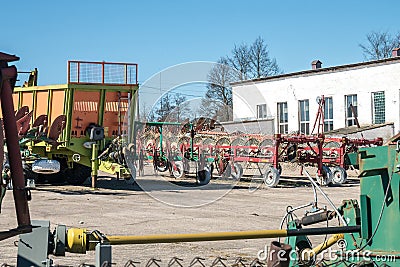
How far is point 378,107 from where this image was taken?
32281mm

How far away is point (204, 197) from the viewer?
14.3 m

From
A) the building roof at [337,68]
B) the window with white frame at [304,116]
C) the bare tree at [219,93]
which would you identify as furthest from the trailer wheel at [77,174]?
the window with white frame at [304,116]

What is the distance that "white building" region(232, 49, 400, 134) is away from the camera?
31.6m

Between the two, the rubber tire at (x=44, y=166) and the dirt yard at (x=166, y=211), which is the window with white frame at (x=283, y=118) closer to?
the dirt yard at (x=166, y=211)

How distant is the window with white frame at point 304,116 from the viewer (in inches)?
1380

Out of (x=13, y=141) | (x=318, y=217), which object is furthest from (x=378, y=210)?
(x=13, y=141)

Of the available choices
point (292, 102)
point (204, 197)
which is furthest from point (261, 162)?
point (292, 102)

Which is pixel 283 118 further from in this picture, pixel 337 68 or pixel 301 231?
pixel 301 231

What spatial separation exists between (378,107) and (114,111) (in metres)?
19.1

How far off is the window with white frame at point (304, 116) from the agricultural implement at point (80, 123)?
19699 mm

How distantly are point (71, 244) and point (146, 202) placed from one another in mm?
9747

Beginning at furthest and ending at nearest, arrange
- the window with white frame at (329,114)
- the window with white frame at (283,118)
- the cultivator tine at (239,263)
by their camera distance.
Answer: the window with white frame at (283,118)
the window with white frame at (329,114)
the cultivator tine at (239,263)

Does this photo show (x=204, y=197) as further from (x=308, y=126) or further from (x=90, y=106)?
(x=308, y=126)

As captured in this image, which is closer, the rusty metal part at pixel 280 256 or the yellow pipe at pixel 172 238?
the rusty metal part at pixel 280 256
